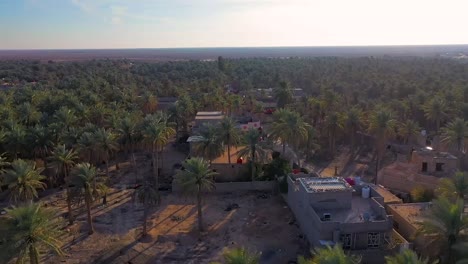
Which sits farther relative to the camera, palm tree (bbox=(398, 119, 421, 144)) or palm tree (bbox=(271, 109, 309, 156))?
palm tree (bbox=(398, 119, 421, 144))

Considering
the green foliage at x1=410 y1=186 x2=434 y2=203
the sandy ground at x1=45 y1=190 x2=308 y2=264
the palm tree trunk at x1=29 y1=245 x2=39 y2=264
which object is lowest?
the sandy ground at x1=45 y1=190 x2=308 y2=264

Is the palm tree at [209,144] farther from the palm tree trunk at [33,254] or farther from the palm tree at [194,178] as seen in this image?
the palm tree trunk at [33,254]

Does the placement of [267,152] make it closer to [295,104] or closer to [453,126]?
[453,126]

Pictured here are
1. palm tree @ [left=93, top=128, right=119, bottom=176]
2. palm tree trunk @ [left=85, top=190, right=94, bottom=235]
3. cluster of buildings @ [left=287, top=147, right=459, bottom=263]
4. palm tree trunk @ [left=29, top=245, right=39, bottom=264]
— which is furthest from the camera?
palm tree @ [left=93, top=128, right=119, bottom=176]

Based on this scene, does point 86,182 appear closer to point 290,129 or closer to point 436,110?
point 290,129

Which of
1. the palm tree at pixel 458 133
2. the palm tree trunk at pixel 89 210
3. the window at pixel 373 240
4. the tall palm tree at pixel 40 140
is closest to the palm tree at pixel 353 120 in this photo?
the palm tree at pixel 458 133

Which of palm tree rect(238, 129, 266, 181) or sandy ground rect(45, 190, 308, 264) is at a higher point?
palm tree rect(238, 129, 266, 181)

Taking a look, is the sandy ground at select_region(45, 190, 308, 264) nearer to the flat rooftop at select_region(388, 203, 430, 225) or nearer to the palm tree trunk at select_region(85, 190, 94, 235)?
the palm tree trunk at select_region(85, 190, 94, 235)

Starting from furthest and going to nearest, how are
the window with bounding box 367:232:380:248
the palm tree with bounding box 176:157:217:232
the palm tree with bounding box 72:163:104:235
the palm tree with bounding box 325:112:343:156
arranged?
the palm tree with bounding box 325:112:343:156, the palm tree with bounding box 176:157:217:232, the palm tree with bounding box 72:163:104:235, the window with bounding box 367:232:380:248

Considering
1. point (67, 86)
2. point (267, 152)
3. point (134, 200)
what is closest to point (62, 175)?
point (134, 200)

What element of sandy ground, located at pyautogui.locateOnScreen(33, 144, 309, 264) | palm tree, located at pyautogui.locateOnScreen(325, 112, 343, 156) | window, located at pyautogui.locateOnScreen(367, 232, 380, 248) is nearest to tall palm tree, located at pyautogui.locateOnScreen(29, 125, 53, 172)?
sandy ground, located at pyautogui.locateOnScreen(33, 144, 309, 264)
